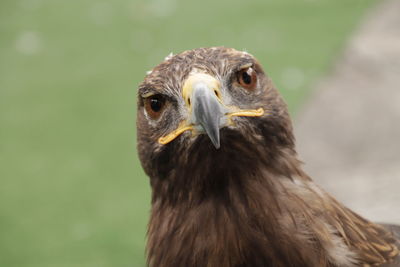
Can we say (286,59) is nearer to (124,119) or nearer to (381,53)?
(381,53)

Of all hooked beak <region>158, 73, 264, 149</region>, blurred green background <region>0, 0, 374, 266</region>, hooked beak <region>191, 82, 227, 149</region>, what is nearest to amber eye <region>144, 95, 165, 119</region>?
hooked beak <region>158, 73, 264, 149</region>

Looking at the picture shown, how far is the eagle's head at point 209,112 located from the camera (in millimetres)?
2158

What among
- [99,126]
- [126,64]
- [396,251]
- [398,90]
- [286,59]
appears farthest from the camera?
[126,64]

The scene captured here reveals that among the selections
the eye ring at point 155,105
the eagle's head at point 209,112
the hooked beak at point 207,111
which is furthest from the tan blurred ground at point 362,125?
the hooked beak at point 207,111

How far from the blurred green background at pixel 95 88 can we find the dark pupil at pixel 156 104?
2.71 meters

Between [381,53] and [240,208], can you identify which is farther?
[381,53]

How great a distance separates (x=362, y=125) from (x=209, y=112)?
3.80 meters

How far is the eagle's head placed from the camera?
216 centimetres

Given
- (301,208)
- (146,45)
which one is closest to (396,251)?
(301,208)

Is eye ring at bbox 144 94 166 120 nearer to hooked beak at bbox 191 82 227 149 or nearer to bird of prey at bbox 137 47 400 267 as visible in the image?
bird of prey at bbox 137 47 400 267

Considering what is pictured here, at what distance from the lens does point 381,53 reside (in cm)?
647

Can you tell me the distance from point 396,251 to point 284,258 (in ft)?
1.70

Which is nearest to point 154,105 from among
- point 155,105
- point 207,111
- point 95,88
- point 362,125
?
point 155,105

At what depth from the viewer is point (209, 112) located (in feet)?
6.70
